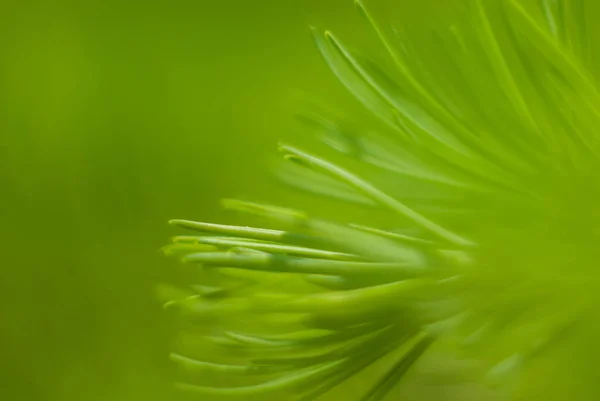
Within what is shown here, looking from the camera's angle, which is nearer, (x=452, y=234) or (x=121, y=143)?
(x=452, y=234)

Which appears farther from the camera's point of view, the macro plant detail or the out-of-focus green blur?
the out-of-focus green blur

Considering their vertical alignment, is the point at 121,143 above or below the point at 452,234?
above

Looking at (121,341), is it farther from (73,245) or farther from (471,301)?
(471,301)

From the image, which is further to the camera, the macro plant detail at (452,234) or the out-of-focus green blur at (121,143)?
the out-of-focus green blur at (121,143)
